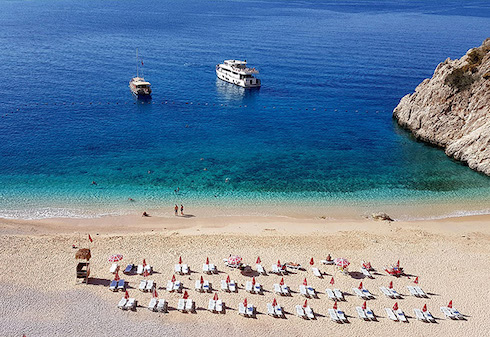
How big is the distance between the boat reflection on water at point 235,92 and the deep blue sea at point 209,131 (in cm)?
49

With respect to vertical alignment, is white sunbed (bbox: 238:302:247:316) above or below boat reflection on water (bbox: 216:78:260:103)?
below

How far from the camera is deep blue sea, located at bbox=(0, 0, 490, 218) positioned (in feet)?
181

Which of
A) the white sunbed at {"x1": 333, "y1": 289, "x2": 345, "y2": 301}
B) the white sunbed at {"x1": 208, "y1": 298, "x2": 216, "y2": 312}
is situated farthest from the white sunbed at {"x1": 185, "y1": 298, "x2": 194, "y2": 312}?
the white sunbed at {"x1": 333, "y1": 289, "x2": 345, "y2": 301}

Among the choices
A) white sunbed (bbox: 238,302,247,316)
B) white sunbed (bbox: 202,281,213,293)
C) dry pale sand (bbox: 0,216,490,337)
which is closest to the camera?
dry pale sand (bbox: 0,216,490,337)

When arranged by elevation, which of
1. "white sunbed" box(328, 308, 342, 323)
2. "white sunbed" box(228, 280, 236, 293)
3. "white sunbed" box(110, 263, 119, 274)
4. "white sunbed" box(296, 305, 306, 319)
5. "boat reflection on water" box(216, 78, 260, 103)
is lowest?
"white sunbed" box(110, 263, 119, 274)

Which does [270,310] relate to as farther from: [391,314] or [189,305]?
[391,314]

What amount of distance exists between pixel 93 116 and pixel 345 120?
5092 cm

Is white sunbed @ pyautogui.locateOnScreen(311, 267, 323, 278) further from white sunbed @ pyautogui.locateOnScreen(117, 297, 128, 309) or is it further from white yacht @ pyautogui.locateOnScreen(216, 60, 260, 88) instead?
white yacht @ pyautogui.locateOnScreen(216, 60, 260, 88)

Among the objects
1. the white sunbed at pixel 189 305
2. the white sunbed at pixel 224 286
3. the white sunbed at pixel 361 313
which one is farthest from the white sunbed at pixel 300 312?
the white sunbed at pixel 189 305

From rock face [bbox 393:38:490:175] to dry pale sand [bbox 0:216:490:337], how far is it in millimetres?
17236

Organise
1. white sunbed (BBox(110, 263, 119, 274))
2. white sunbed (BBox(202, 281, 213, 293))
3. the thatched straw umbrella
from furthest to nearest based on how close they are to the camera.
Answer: white sunbed (BBox(110, 263, 119, 274))
the thatched straw umbrella
white sunbed (BBox(202, 281, 213, 293))

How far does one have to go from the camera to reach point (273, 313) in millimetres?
33219

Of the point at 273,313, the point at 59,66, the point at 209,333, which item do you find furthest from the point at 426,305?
the point at 59,66

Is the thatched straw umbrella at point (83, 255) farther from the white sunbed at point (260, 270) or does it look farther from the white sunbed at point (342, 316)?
the white sunbed at point (342, 316)
